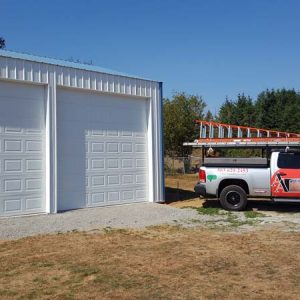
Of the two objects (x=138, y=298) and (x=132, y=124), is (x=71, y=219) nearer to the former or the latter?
(x=132, y=124)

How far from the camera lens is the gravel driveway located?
39.5 ft

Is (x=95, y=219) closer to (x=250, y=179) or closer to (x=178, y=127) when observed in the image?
(x=250, y=179)

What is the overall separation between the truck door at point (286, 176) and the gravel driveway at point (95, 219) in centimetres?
262

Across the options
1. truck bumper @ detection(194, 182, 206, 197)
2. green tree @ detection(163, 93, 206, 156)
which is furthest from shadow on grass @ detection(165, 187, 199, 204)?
green tree @ detection(163, 93, 206, 156)

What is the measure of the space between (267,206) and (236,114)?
33499mm

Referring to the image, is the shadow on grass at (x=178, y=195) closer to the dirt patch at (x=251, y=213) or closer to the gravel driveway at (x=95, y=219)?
the dirt patch at (x=251, y=213)

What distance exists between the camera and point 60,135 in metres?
14.9

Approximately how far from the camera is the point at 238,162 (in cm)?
1575

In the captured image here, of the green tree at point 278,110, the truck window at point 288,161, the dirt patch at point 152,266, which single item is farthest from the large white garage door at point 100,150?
the green tree at point 278,110

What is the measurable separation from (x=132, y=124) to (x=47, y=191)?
13.5 ft

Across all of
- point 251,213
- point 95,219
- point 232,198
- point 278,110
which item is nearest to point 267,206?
point 232,198

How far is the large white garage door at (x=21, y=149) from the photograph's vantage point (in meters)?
13.6

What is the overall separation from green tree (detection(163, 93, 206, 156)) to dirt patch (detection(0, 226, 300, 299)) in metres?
30.3

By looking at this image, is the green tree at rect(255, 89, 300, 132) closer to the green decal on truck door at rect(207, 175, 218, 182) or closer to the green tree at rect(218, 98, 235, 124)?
the green tree at rect(218, 98, 235, 124)
